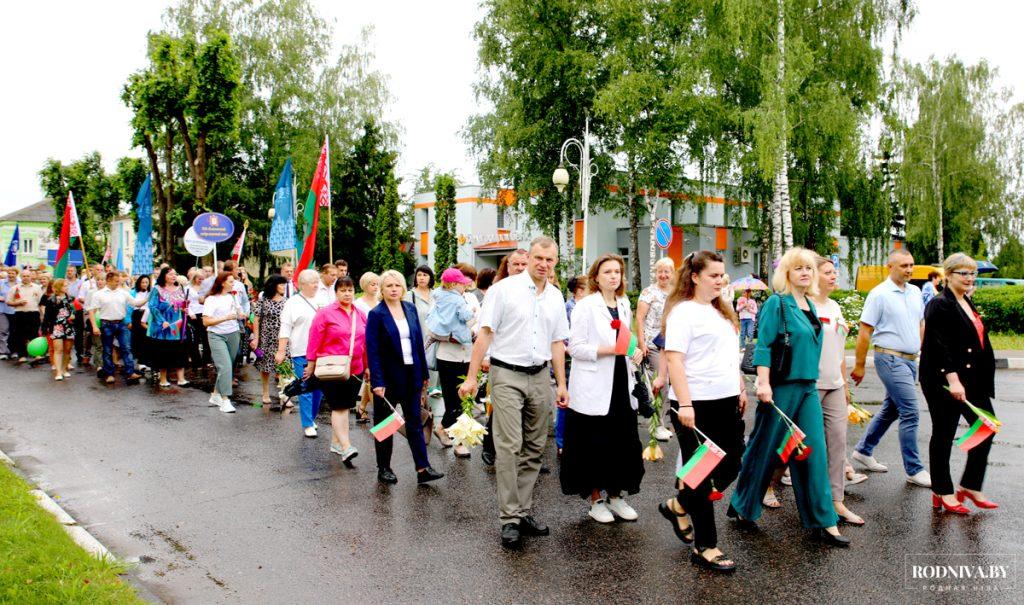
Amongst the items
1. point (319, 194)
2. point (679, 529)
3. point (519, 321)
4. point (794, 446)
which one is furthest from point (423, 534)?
point (319, 194)

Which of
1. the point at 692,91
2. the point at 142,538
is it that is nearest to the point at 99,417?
the point at 142,538

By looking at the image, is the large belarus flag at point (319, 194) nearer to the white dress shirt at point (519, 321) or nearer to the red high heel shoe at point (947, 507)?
the white dress shirt at point (519, 321)

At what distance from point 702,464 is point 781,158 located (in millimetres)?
21790

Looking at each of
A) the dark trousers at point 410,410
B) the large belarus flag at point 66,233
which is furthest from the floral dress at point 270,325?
the large belarus flag at point 66,233

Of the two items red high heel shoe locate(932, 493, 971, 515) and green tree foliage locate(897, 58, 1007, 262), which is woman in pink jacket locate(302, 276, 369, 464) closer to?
red high heel shoe locate(932, 493, 971, 515)

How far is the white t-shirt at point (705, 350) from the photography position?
15.4 feet

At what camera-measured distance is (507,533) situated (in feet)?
16.7

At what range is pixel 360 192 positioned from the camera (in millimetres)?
46906

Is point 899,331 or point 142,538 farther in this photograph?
point 899,331

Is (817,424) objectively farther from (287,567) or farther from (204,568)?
(204,568)

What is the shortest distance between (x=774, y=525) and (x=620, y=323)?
1.81 m

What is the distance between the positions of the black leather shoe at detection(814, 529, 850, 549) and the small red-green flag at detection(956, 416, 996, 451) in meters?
1.32

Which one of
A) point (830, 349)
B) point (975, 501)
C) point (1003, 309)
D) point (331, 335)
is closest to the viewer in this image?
point (830, 349)

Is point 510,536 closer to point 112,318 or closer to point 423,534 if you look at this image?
point 423,534
